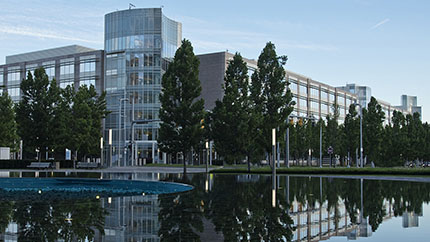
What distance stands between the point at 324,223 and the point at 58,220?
713cm

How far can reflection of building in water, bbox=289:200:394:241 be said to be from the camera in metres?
10.4

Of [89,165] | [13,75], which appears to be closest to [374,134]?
[89,165]

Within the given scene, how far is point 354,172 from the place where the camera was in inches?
1544

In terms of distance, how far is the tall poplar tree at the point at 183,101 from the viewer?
4059 cm

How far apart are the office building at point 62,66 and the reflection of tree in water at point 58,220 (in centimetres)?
7677

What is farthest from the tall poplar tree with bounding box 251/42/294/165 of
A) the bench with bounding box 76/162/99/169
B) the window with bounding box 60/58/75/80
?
the window with bounding box 60/58/75/80

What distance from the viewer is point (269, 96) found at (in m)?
43.3

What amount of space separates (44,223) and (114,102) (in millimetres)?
78848

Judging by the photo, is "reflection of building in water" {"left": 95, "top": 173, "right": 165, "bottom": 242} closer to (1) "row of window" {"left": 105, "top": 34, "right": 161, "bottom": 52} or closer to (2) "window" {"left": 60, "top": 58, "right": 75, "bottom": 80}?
(1) "row of window" {"left": 105, "top": 34, "right": 161, "bottom": 52}

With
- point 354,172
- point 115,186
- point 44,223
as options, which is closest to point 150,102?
point 354,172

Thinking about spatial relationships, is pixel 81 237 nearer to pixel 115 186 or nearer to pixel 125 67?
pixel 115 186

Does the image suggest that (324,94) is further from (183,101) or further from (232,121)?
(183,101)

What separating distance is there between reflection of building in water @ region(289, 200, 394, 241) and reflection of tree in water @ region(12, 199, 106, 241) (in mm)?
4880

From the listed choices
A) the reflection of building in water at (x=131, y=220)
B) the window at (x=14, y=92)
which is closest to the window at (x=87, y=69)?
the window at (x=14, y=92)
